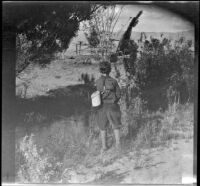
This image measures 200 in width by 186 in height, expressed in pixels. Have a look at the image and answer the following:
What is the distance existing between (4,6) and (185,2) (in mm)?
2032

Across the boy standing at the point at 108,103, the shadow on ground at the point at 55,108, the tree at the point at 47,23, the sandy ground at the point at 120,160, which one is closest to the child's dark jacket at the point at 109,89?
the boy standing at the point at 108,103

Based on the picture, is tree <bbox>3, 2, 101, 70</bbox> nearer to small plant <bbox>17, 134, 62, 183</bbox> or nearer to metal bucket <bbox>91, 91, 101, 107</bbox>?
metal bucket <bbox>91, 91, 101, 107</bbox>

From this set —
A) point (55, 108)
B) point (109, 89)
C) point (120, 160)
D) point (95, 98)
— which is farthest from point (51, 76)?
point (120, 160)

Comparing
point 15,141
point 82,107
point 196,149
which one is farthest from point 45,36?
point 196,149

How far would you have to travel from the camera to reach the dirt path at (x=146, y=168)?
4906mm

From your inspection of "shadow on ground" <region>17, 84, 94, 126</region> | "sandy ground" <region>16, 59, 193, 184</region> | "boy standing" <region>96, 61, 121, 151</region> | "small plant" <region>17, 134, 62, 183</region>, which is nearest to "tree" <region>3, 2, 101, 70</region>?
"sandy ground" <region>16, 59, 193, 184</region>

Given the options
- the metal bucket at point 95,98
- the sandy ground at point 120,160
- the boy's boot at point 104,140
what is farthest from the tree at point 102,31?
the boy's boot at point 104,140

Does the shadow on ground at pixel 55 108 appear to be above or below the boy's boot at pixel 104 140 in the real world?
above

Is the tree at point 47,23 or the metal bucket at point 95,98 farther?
the metal bucket at point 95,98

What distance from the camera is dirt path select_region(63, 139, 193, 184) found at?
491 cm

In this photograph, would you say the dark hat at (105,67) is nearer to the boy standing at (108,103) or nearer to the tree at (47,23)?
the boy standing at (108,103)

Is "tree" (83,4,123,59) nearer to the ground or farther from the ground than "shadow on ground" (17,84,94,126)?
farther from the ground

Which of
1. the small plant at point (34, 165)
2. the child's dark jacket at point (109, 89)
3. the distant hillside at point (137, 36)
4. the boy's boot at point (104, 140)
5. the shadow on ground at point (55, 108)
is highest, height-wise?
the distant hillside at point (137, 36)

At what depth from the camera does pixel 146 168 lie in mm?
4922
